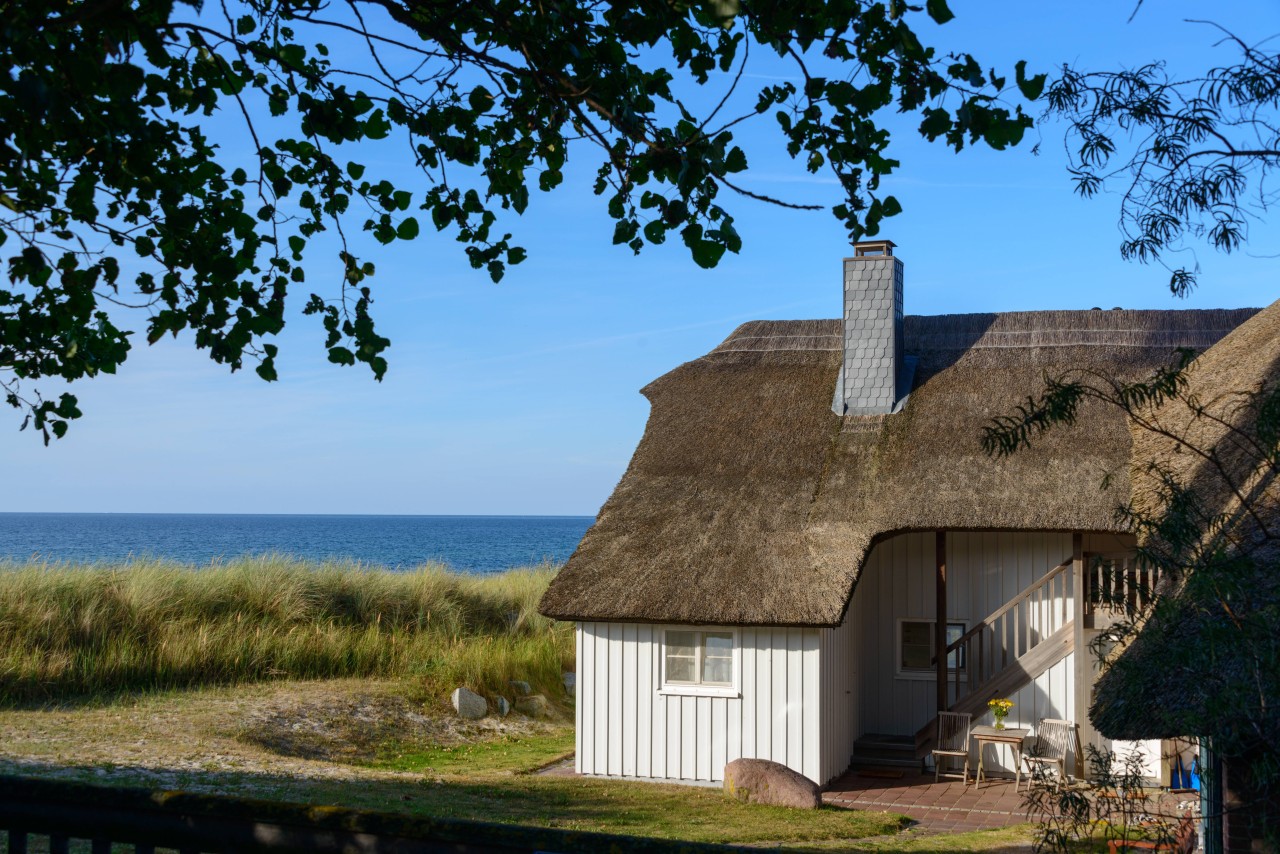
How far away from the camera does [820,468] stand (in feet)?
53.0

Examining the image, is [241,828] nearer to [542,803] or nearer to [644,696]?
[542,803]

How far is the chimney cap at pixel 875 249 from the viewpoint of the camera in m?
17.1

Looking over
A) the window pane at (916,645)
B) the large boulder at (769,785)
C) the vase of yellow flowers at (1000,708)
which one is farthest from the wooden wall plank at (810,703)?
the window pane at (916,645)

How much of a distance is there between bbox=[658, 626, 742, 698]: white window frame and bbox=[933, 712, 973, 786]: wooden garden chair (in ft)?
8.93

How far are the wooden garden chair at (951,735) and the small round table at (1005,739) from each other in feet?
0.59

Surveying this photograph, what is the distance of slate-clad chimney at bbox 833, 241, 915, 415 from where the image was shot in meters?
17.1

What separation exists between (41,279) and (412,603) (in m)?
15.1

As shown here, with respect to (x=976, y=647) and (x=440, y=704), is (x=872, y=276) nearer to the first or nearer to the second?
(x=976, y=647)

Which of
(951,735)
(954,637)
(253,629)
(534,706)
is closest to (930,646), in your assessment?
(954,637)

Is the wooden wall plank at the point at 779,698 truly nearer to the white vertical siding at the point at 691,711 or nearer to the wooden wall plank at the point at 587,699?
the white vertical siding at the point at 691,711

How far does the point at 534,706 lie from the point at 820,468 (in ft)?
21.6

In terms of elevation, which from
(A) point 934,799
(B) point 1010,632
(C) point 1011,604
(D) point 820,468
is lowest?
(A) point 934,799

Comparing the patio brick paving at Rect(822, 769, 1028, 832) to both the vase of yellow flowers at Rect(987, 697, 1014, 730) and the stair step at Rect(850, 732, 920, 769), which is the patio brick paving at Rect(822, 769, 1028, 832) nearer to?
the stair step at Rect(850, 732, 920, 769)

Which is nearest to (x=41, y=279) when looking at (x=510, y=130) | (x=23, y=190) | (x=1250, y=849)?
(x=23, y=190)
